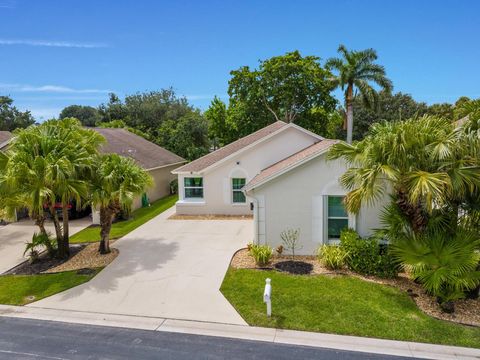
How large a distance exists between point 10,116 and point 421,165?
62.8m

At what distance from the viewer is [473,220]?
8.74 meters

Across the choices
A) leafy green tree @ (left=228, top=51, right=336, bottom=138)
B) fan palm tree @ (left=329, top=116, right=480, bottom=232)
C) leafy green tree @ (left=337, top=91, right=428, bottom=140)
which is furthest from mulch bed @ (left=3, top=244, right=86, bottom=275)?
leafy green tree @ (left=337, top=91, right=428, bottom=140)

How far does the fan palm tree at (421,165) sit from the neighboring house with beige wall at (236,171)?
35.7 ft

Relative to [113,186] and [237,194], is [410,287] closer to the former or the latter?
[113,186]

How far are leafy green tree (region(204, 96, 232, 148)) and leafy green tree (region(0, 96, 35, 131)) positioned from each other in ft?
116

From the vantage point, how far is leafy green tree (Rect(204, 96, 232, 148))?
3925 centimetres

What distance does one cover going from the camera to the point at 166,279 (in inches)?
427

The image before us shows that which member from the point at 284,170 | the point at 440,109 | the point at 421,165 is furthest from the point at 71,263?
the point at 440,109

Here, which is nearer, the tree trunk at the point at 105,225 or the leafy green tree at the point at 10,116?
the tree trunk at the point at 105,225

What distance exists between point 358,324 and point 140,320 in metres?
5.46

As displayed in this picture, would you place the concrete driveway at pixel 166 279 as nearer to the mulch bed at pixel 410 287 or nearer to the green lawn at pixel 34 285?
the green lawn at pixel 34 285

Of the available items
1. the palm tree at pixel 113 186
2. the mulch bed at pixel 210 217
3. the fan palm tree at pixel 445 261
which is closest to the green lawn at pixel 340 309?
the fan palm tree at pixel 445 261

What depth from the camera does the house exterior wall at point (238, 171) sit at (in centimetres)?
2025

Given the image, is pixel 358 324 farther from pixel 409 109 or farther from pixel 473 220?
pixel 409 109
